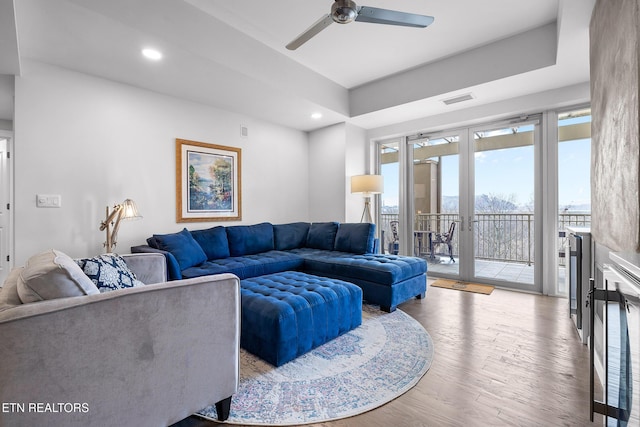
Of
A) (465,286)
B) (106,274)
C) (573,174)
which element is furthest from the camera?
(465,286)

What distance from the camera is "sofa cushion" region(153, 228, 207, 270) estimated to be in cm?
314

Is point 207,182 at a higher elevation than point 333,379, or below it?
higher

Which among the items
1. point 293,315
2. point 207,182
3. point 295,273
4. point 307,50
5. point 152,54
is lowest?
point 293,315

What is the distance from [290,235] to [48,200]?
9.30ft

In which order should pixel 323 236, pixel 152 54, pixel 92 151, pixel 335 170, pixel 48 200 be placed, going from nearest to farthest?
pixel 152 54
pixel 48 200
pixel 92 151
pixel 323 236
pixel 335 170

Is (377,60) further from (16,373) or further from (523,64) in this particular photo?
(16,373)

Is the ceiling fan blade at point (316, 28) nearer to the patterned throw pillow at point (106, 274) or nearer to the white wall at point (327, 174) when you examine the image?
the patterned throw pillow at point (106, 274)

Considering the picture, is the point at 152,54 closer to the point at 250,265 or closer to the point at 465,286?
the point at 250,265

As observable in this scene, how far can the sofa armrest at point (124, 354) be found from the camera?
1034 mm

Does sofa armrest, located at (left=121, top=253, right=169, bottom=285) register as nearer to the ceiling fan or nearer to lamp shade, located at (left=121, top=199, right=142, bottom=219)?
lamp shade, located at (left=121, top=199, right=142, bottom=219)

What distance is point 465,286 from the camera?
4238 millimetres

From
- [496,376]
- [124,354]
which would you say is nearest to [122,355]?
[124,354]

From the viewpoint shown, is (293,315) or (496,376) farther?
(293,315)

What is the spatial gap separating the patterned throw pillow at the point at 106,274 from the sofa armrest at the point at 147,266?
1.46 feet
